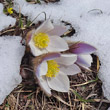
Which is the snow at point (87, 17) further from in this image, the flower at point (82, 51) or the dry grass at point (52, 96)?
the flower at point (82, 51)

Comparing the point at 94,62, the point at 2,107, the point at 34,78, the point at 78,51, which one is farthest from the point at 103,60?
the point at 2,107

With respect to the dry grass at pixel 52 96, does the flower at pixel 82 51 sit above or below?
above

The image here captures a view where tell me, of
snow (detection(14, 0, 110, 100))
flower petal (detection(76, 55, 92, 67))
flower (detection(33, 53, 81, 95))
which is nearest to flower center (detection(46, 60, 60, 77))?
flower (detection(33, 53, 81, 95))

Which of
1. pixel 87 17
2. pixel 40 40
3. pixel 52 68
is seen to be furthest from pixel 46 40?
pixel 87 17

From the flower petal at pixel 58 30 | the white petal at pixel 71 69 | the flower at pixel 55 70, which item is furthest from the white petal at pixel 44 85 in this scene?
the flower petal at pixel 58 30

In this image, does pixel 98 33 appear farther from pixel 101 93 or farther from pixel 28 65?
pixel 28 65

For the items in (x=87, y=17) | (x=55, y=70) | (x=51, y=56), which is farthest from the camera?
(x=87, y=17)

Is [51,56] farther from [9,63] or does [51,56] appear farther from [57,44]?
[9,63]
